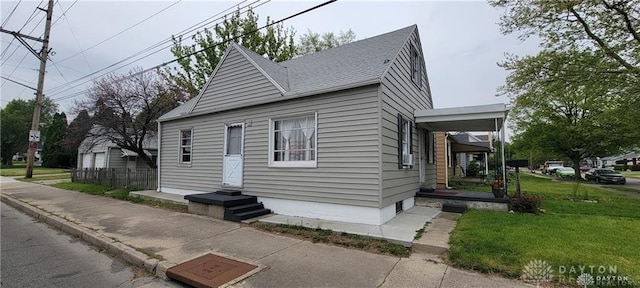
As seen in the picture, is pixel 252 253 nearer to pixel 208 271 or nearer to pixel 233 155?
pixel 208 271

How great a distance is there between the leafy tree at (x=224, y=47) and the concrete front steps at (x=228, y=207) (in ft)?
51.4

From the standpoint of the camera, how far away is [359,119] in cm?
681

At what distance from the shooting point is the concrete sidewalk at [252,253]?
3750 mm

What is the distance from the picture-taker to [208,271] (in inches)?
161

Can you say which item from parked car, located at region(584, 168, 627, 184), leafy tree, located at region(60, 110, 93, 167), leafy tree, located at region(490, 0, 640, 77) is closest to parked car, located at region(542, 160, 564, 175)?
parked car, located at region(584, 168, 627, 184)

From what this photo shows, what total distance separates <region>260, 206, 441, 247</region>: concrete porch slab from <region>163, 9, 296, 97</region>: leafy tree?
18.1 m

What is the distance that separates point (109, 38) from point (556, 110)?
34268 mm

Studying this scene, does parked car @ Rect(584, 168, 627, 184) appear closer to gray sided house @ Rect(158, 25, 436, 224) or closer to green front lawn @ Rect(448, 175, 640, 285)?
gray sided house @ Rect(158, 25, 436, 224)

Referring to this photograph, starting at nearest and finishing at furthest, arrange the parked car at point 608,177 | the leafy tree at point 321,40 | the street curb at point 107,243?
the street curb at point 107,243 < the parked car at point 608,177 < the leafy tree at point 321,40

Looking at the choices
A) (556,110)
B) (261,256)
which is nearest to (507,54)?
(261,256)

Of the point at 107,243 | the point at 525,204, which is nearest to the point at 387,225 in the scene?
the point at 525,204

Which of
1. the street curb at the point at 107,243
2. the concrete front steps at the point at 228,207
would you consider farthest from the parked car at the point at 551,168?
the street curb at the point at 107,243

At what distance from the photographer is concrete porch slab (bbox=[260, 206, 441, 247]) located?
5.38 meters

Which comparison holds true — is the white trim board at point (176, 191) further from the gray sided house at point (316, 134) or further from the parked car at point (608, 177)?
the parked car at point (608, 177)
